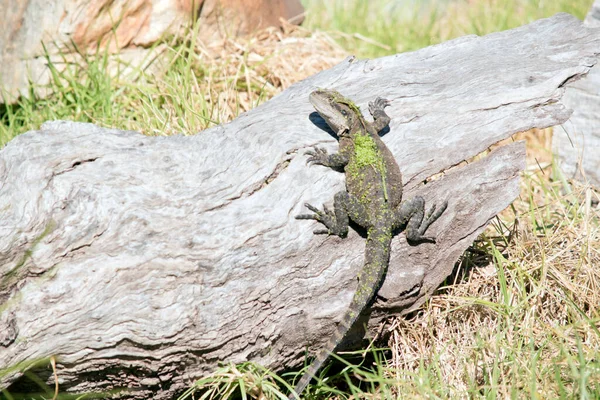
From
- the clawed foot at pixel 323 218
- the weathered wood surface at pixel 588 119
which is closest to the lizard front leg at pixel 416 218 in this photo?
the clawed foot at pixel 323 218

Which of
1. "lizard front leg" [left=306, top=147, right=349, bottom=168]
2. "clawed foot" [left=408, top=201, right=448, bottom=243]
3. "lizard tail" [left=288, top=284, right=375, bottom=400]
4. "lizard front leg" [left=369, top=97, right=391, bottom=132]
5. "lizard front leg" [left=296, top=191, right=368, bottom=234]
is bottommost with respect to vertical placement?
"lizard tail" [left=288, top=284, right=375, bottom=400]

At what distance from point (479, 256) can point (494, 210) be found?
0.72 meters

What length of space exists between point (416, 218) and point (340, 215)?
0.55 metres

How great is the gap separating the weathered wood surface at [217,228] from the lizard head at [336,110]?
0.15 m

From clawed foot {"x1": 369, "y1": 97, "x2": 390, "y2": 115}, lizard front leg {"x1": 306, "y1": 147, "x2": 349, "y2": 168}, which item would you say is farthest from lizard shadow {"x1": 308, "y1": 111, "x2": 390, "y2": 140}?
lizard front leg {"x1": 306, "y1": 147, "x2": 349, "y2": 168}

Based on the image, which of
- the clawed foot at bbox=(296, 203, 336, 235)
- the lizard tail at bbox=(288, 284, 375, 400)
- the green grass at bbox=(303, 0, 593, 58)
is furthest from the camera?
the green grass at bbox=(303, 0, 593, 58)

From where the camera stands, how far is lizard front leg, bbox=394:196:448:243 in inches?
165

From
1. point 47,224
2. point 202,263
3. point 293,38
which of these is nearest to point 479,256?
point 202,263

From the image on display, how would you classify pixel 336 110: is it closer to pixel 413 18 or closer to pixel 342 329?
pixel 342 329

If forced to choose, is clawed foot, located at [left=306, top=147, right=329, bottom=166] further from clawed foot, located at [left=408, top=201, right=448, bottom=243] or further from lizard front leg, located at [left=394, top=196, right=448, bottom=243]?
clawed foot, located at [left=408, top=201, right=448, bottom=243]

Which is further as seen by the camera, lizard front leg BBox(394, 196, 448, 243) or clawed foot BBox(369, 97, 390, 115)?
clawed foot BBox(369, 97, 390, 115)

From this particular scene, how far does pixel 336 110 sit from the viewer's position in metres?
4.54

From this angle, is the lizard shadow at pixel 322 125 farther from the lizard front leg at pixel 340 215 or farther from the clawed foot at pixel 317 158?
the lizard front leg at pixel 340 215

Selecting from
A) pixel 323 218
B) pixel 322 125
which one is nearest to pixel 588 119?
pixel 322 125
